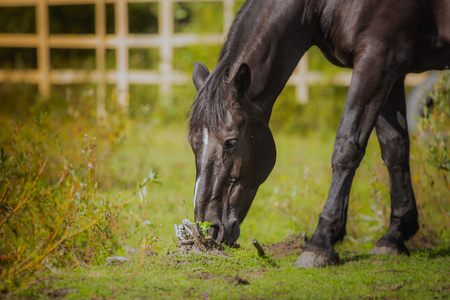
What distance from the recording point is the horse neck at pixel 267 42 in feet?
11.6

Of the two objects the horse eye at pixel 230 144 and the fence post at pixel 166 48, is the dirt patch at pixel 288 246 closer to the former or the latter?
the horse eye at pixel 230 144

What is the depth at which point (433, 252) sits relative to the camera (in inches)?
156

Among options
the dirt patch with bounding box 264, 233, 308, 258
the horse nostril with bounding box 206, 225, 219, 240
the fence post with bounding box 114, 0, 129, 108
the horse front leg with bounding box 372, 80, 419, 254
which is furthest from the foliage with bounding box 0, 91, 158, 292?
the fence post with bounding box 114, 0, 129, 108

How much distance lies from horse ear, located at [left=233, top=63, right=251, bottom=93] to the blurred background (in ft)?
2.96

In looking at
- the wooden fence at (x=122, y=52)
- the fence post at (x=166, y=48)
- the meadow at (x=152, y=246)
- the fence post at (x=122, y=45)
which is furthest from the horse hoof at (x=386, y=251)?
the fence post at (x=122, y=45)

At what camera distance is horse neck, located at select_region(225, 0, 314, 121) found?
3531 mm

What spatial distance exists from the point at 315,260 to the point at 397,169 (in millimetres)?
1185

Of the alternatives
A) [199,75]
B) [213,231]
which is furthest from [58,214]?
[199,75]

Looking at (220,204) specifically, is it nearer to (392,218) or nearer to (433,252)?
(392,218)

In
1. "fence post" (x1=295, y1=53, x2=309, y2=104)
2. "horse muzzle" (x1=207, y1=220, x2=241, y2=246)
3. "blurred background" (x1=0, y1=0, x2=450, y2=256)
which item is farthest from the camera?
"fence post" (x1=295, y1=53, x2=309, y2=104)

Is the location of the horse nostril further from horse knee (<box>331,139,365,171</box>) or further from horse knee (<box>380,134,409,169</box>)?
horse knee (<box>380,134,409,169</box>)

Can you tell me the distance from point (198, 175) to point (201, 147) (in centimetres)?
18

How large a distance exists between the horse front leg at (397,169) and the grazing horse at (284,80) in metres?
0.18

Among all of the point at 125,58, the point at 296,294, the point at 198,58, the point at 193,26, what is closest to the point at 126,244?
the point at 296,294
